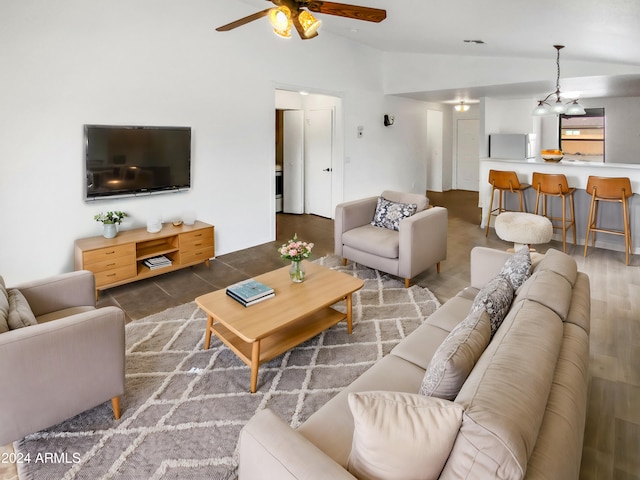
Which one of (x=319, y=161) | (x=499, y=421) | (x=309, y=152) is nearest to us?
(x=499, y=421)

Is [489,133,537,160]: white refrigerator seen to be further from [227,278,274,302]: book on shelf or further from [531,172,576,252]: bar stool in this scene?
[227,278,274,302]: book on shelf

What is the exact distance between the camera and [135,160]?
407 centimetres

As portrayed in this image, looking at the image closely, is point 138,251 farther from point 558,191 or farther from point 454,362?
point 558,191

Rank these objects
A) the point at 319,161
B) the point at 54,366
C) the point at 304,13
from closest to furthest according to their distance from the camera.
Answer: the point at 54,366 → the point at 304,13 → the point at 319,161

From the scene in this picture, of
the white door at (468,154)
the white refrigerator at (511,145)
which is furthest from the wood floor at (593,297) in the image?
the white door at (468,154)

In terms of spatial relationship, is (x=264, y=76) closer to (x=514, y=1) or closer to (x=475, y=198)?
(x=514, y=1)

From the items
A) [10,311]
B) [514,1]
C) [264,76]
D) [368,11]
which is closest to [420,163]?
[264,76]

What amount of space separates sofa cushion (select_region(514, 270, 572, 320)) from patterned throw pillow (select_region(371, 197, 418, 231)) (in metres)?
2.26

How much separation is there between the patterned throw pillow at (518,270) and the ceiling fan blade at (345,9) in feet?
5.88

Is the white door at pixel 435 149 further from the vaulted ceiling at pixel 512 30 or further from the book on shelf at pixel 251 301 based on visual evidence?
the book on shelf at pixel 251 301

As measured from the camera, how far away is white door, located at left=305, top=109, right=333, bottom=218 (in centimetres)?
696

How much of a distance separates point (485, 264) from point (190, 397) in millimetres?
2074

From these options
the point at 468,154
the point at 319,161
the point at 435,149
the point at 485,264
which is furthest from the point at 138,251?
the point at 468,154

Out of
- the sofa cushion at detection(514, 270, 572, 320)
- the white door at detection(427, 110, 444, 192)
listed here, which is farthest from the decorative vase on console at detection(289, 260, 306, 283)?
the white door at detection(427, 110, 444, 192)
